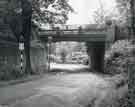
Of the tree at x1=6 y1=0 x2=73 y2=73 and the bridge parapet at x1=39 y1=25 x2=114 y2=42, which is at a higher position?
the tree at x1=6 y1=0 x2=73 y2=73

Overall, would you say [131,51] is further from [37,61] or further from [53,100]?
[37,61]

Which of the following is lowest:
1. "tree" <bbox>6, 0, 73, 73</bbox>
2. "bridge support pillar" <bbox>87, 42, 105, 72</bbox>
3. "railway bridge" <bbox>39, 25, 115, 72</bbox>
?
"bridge support pillar" <bbox>87, 42, 105, 72</bbox>

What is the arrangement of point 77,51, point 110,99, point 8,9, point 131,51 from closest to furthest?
point 110,99
point 131,51
point 8,9
point 77,51

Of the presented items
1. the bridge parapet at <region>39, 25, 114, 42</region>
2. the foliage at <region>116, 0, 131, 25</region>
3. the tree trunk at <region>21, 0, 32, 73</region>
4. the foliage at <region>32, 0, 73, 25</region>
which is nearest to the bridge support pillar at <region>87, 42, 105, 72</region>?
the bridge parapet at <region>39, 25, 114, 42</region>

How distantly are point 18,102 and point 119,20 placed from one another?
5.84 metres

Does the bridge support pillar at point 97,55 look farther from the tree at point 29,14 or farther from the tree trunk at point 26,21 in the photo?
the tree trunk at point 26,21

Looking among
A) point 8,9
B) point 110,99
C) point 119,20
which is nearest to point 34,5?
point 8,9

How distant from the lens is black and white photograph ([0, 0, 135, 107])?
9289mm

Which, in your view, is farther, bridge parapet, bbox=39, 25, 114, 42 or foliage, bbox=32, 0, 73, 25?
bridge parapet, bbox=39, 25, 114, 42

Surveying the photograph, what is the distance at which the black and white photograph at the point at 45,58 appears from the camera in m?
9.29

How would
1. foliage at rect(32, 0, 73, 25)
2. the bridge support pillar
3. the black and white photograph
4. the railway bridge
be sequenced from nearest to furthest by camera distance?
1. the black and white photograph
2. foliage at rect(32, 0, 73, 25)
3. the railway bridge
4. the bridge support pillar

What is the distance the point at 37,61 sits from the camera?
32031 mm

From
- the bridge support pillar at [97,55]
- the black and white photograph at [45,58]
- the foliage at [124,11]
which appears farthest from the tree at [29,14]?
the foliage at [124,11]

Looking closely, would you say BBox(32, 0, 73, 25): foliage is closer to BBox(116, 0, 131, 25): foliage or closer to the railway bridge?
the railway bridge
